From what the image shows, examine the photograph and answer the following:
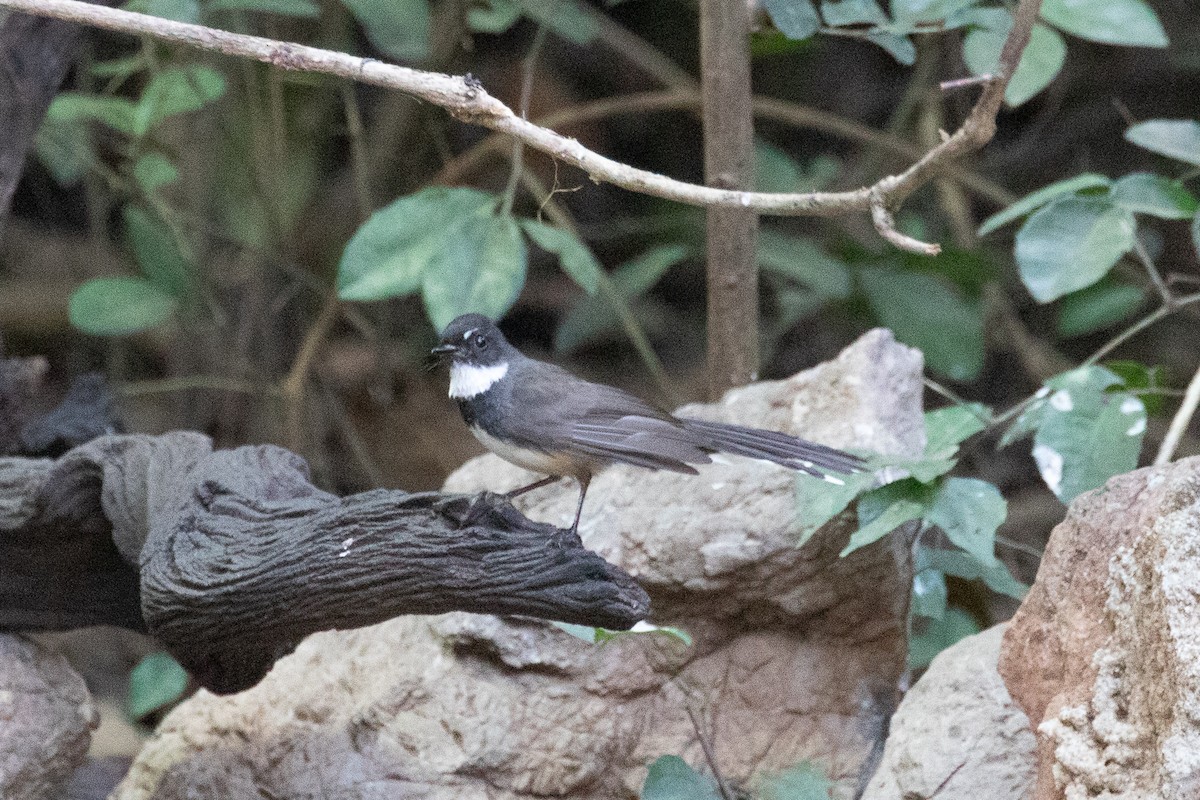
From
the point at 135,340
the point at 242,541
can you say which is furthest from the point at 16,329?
the point at 242,541

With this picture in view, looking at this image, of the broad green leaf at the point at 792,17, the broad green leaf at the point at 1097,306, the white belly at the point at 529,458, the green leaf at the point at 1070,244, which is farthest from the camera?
the broad green leaf at the point at 1097,306

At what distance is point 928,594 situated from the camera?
374 cm

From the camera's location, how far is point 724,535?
362 cm

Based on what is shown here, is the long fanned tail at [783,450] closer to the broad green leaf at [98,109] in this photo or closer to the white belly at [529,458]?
the white belly at [529,458]

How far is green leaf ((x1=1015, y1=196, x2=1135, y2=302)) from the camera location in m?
3.84

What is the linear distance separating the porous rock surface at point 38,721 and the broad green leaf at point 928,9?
3175 mm

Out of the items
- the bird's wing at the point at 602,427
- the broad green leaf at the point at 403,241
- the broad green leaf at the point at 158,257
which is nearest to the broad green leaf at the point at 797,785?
the bird's wing at the point at 602,427

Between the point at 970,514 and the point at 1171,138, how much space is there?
171cm

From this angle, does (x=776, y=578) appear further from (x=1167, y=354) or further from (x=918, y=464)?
(x=1167, y=354)

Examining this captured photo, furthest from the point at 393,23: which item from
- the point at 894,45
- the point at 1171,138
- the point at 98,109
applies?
the point at 1171,138

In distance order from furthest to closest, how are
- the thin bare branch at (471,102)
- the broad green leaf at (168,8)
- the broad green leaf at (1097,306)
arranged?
1. the broad green leaf at (1097,306)
2. the broad green leaf at (168,8)
3. the thin bare branch at (471,102)

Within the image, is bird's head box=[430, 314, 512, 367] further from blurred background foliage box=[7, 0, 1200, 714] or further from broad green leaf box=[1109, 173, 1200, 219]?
broad green leaf box=[1109, 173, 1200, 219]

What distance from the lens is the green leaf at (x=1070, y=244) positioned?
3844 millimetres

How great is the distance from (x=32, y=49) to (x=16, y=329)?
3477 mm
